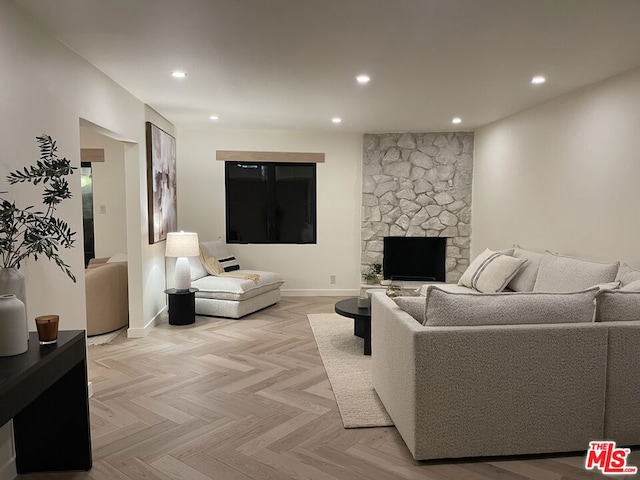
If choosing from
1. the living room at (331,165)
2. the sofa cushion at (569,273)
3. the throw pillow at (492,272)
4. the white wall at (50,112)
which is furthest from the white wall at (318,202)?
the sofa cushion at (569,273)

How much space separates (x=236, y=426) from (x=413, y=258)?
15.3 feet

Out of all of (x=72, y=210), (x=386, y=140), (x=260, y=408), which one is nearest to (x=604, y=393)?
(x=260, y=408)

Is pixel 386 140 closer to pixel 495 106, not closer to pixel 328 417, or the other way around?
pixel 495 106

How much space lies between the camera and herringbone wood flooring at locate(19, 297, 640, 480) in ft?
7.85

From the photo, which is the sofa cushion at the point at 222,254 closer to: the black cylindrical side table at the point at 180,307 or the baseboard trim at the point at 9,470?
the black cylindrical side table at the point at 180,307

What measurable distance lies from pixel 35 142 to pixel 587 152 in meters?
4.20

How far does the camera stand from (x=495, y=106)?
5.03 meters

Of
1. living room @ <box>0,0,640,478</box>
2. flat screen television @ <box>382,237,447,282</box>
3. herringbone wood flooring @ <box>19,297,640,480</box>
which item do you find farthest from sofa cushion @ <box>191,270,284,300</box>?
flat screen television @ <box>382,237,447,282</box>

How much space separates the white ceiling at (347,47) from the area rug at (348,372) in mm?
2326

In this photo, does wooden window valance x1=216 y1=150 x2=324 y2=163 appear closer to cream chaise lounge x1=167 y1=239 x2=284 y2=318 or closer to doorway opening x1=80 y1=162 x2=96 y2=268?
cream chaise lounge x1=167 y1=239 x2=284 y2=318

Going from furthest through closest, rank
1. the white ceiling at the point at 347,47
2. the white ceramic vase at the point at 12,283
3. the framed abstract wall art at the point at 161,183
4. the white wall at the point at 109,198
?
the white wall at the point at 109,198 < the framed abstract wall art at the point at 161,183 < the white ceiling at the point at 347,47 < the white ceramic vase at the point at 12,283

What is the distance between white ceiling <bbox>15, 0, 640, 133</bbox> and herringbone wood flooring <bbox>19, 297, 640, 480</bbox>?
2345 millimetres

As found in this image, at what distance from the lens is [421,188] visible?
681cm

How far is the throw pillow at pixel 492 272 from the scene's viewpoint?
4750mm
